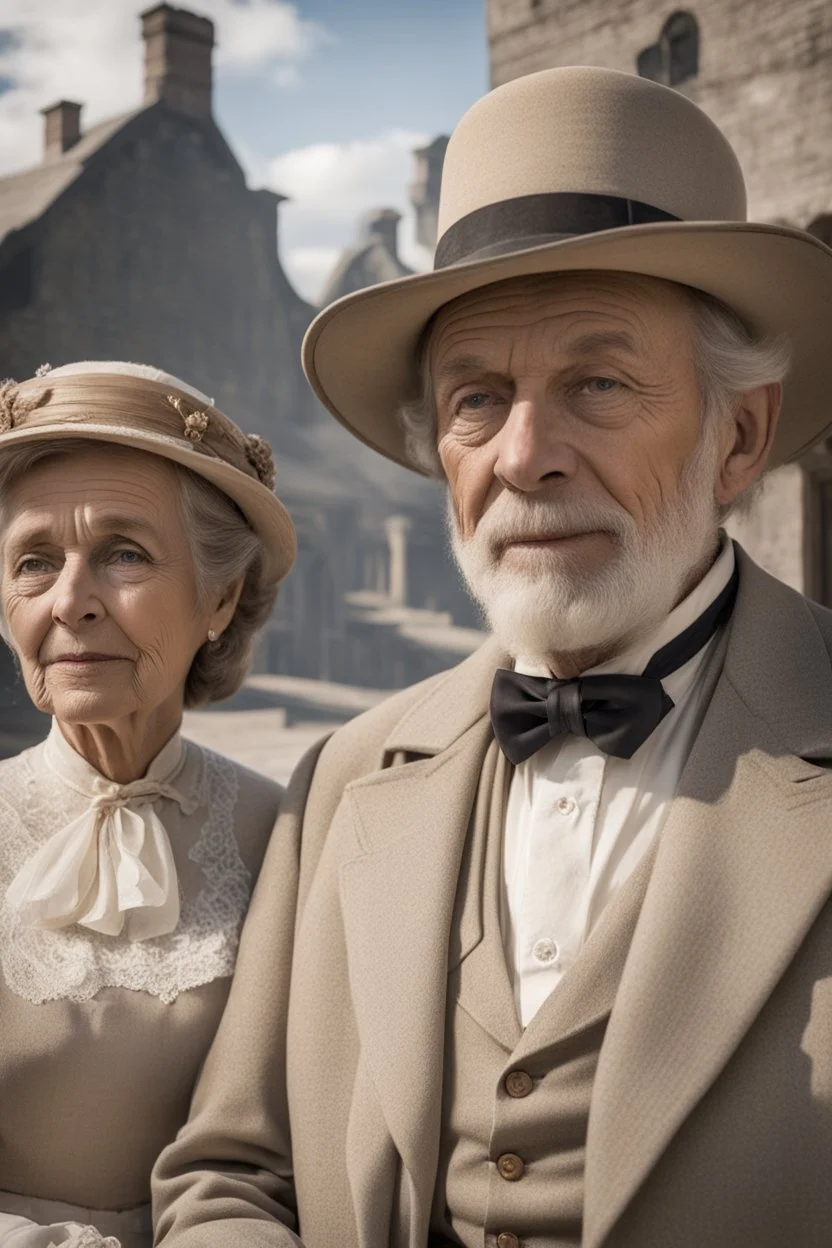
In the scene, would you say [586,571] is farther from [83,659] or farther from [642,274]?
[83,659]

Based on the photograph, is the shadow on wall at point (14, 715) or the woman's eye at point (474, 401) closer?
the woman's eye at point (474, 401)

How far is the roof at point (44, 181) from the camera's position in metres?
10.9

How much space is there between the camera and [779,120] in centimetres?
923

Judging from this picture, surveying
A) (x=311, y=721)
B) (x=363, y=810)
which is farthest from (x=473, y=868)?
(x=311, y=721)

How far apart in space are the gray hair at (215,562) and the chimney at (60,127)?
10272mm

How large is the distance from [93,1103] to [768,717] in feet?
4.63

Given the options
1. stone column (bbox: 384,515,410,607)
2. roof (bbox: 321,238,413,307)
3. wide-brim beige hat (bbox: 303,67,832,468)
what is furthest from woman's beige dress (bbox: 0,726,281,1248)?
roof (bbox: 321,238,413,307)

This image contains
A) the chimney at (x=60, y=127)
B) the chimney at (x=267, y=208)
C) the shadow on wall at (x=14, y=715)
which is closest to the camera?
the shadow on wall at (x=14, y=715)

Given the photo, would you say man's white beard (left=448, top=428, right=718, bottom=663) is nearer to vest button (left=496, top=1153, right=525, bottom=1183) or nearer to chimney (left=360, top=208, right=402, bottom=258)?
vest button (left=496, top=1153, right=525, bottom=1183)

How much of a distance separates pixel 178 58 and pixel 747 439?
13552 millimetres

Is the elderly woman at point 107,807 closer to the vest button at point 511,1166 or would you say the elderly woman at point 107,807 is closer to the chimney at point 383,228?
the vest button at point 511,1166

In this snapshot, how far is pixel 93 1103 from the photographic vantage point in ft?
7.41

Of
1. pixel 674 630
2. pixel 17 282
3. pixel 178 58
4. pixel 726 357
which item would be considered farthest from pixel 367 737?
pixel 178 58

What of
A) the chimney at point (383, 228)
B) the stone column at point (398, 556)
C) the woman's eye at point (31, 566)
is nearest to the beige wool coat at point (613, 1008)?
the woman's eye at point (31, 566)
